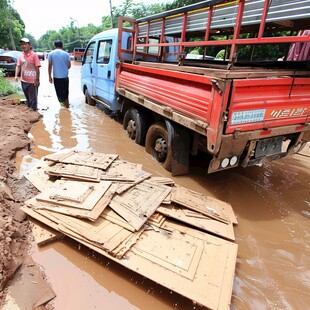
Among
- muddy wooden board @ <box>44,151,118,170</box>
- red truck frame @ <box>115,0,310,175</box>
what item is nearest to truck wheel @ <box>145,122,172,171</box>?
red truck frame @ <box>115,0,310,175</box>

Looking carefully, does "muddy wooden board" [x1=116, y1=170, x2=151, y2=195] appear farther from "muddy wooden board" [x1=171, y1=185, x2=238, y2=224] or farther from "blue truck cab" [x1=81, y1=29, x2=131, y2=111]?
"blue truck cab" [x1=81, y1=29, x2=131, y2=111]

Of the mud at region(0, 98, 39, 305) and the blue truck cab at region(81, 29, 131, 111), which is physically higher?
the blue truck cab at region(81, 29, 131, 111)

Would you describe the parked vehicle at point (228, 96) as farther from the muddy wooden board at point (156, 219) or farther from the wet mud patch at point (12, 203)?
the wet mud patch at point (12, 203)

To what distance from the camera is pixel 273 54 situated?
12.7m

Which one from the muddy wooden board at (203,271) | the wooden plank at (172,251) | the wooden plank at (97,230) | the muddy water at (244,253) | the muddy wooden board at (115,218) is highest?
the muddy wooden board at (115,218)

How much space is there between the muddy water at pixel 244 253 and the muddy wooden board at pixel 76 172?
0.81 m

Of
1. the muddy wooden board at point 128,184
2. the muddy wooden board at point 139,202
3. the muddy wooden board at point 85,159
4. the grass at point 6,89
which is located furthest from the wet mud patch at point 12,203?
the grass at point 6,89

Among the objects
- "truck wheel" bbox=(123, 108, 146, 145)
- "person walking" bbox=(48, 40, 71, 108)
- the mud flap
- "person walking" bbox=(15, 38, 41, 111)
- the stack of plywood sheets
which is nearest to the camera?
the stack of plywood sheets

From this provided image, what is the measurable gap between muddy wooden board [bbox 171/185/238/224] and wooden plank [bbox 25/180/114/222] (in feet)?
2.45

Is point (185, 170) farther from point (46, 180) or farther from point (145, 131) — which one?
point (46, 180)

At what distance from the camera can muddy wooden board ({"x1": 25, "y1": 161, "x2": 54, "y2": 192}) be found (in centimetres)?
313

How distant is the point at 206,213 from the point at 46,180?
2.08m

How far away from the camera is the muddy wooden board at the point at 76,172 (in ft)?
9.96

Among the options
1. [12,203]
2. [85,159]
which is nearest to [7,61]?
[85,159]
